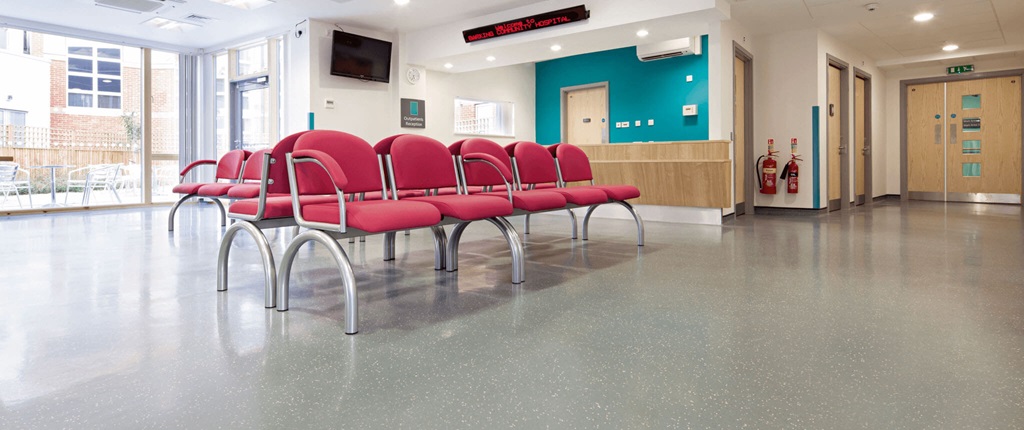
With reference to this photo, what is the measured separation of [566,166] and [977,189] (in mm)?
9450

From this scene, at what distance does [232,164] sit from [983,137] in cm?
1173

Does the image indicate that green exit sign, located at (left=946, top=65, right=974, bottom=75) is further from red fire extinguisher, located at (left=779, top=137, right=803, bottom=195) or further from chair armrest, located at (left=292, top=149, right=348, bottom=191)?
chair armrest, located at (left=292, top=149, right=348, bottom=191)

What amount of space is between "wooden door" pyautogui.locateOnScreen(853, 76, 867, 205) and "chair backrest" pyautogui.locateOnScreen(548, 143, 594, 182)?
6.38 meters

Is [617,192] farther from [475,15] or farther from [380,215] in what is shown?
[475,15]

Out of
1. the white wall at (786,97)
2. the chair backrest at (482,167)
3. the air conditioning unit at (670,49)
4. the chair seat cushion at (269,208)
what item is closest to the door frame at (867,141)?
the white wall at (786,97)

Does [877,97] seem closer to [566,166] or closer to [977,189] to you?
[977,189]

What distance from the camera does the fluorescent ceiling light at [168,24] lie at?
8.03m

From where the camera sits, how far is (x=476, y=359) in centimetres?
190

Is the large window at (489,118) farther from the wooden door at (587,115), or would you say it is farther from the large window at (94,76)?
the large window at (94,76)

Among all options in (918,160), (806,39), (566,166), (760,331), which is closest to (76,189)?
(566,166)

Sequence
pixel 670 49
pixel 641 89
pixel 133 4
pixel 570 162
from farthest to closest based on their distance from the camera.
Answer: pixel 641 89
pixel 670 49
pixel 133 4
pixel 570 162

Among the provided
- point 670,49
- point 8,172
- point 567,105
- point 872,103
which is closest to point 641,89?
point 670,49

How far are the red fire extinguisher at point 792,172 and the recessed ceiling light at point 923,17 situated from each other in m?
1.93

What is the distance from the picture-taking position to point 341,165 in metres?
2.83
